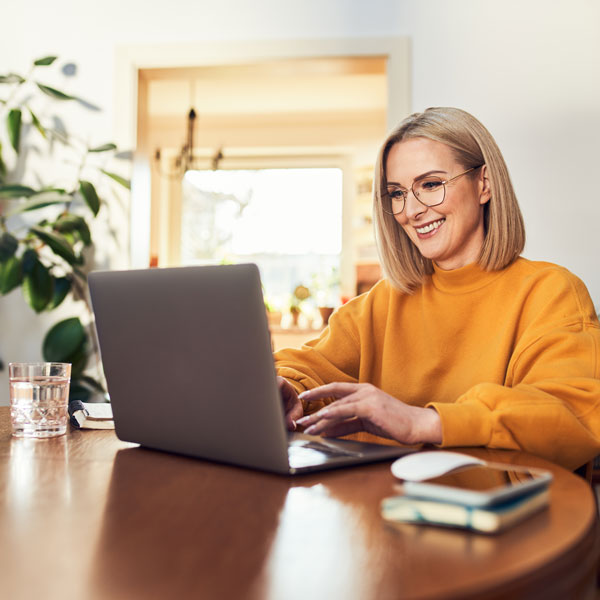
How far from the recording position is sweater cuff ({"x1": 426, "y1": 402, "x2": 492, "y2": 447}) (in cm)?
97

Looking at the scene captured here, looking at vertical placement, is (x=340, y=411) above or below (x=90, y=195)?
below

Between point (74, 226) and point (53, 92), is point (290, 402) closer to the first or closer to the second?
point (74, 226)

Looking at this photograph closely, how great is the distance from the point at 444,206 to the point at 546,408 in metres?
0.66

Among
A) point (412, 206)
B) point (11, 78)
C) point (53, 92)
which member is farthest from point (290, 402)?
Result: point (11, 78)

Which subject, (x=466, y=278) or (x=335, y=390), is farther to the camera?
(x=466, y=278)

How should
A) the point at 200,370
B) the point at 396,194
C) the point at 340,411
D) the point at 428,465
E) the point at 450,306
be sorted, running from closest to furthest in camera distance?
the point at 428,465
the point at 200,370
the point at 340,411
the point at 450,306
the point at 396,194

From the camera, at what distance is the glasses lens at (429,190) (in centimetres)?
154

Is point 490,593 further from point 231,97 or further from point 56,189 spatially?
point 231,97

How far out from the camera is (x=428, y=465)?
694 millimetres

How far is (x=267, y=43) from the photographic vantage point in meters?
3.26

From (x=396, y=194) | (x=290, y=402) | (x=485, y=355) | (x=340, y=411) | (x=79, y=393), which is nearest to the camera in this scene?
(x=340, y=411)

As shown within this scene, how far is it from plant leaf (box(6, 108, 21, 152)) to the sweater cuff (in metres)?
2.82

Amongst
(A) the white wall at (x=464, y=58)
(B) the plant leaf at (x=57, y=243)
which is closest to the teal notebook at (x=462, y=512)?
(A) the white wall at (x=464, y=58)

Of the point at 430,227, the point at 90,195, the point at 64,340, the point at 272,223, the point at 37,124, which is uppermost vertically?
the point at 37,124
